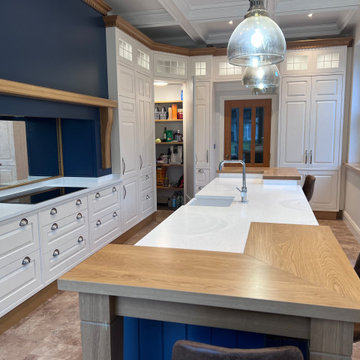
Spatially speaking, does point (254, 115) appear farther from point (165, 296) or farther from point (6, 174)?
point (165, 296)

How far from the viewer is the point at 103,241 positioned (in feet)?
12.7

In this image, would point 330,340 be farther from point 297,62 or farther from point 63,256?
point 297,62

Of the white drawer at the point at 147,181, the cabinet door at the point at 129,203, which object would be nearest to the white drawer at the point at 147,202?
the white drawer at the point at 147,181

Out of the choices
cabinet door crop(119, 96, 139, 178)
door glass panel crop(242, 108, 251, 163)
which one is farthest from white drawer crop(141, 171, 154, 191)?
door glass panel crop(242, 108, 251, 163)

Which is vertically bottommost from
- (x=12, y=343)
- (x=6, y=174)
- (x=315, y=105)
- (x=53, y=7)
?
(x=12, y=343)

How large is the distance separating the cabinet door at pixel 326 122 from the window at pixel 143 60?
254 cm

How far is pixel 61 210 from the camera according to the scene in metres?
3.04

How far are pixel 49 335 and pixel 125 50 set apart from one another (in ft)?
10.7

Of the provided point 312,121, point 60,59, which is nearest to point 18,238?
point 60,59

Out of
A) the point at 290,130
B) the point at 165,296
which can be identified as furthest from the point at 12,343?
the point at 290,130

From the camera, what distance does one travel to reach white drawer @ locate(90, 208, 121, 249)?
367cm

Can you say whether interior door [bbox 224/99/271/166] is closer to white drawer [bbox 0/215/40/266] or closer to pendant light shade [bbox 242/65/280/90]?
pendant light shade [bbox 242/65/280/90]

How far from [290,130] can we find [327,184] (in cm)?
104

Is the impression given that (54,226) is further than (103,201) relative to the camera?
No
